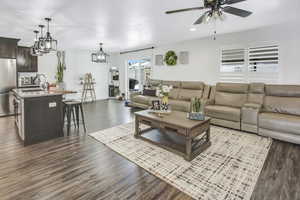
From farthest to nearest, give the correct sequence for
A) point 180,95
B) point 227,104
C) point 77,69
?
point 77,69 → point 180,95 → point 227,104

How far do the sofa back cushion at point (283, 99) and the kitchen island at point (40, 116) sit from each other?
15.5 feet

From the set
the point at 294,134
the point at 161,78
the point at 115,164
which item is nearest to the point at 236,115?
the point at 294,134

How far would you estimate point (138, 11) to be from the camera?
10.0 feet

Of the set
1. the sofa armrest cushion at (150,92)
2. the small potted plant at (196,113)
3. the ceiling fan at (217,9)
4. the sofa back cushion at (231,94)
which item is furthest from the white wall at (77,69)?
the ceiling fan at (217,9)

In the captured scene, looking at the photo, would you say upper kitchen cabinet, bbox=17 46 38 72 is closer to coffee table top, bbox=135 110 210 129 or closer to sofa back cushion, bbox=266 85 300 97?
coffee table top, bbox=135 110 210 129

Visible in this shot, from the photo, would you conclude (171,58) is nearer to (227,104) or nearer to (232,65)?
(232,65)

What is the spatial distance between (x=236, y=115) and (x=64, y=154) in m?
3.68

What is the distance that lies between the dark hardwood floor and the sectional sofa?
39 centimetres

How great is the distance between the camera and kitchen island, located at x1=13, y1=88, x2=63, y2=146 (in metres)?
3.15

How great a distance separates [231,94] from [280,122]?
1.46 meters

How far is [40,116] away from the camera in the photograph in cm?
330

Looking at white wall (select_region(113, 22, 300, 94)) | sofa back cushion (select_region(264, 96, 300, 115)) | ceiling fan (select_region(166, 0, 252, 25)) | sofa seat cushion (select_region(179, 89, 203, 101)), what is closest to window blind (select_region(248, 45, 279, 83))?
white wall (select_region(113, 22, 300, 94))

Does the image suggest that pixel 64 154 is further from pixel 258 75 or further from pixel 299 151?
pixel 258 75

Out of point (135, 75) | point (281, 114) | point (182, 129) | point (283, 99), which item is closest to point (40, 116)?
point (182, 129)
